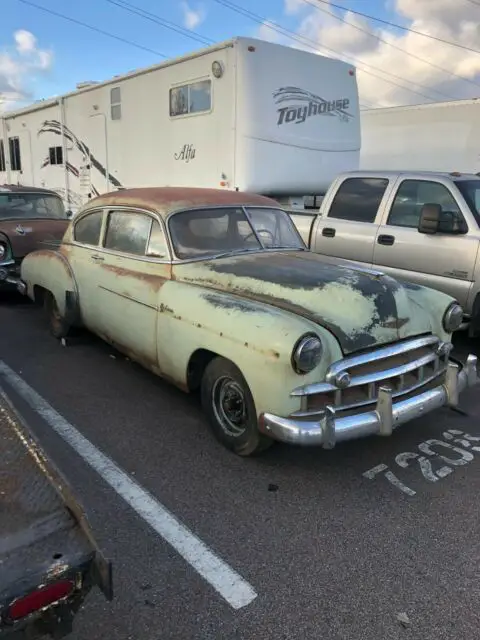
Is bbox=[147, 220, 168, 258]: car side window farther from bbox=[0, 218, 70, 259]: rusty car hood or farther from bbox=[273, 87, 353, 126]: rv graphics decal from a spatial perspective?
bbox=[273, 87, 353, 126]: rv graphics decal

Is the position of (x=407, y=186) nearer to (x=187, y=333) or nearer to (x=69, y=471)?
(x=187, y=333)

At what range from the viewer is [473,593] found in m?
2.53

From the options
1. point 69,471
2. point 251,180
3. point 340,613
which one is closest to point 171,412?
point 69,471

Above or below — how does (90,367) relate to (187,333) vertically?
below

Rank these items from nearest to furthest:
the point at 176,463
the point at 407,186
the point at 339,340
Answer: the point at 339,340 < the point at 176,463 < the point at 407,186

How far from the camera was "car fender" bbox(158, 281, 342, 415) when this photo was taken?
3164 millimetres

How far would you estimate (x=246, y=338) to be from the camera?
3344 mm

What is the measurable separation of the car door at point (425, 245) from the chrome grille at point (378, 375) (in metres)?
2.06

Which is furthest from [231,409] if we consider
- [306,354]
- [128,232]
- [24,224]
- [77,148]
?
[77,148]

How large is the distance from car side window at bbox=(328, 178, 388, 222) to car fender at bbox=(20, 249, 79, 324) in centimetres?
333

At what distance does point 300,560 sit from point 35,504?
148cm

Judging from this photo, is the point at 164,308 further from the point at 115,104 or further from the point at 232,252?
the point at 115,104

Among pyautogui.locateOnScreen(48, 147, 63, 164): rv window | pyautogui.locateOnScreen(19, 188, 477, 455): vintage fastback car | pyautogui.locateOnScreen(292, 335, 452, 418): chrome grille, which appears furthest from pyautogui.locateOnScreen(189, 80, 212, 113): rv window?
pyautogui.locateOnScreen(292, 335, 452, 418): chrome grille

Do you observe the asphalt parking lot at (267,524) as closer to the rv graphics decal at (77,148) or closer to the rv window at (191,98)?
the rv window at (191,98)
